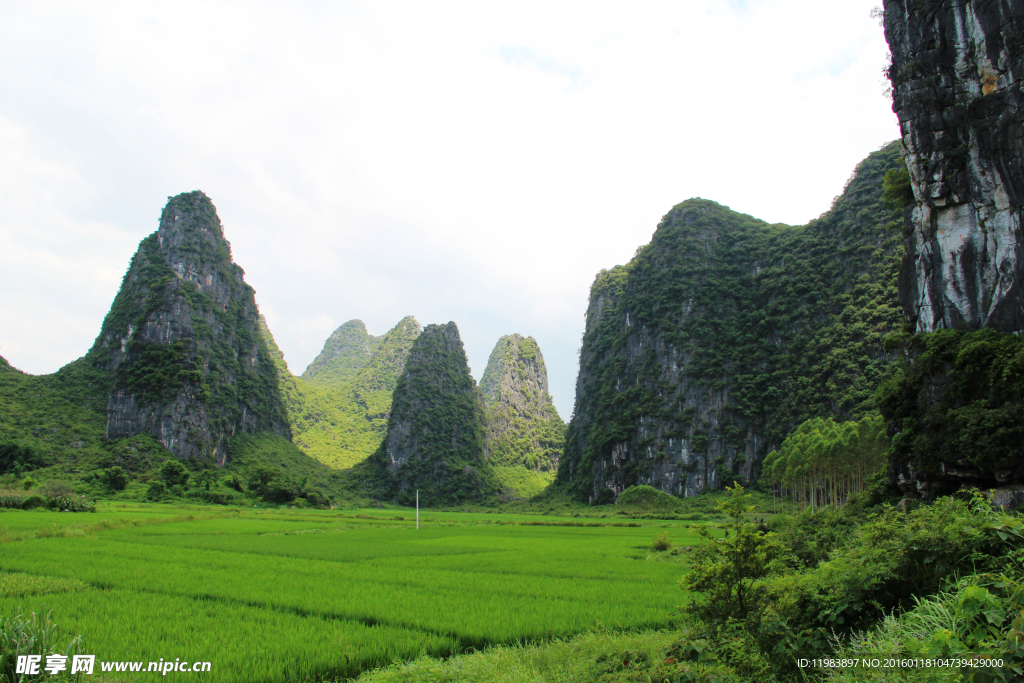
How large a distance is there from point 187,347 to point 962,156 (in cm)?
7187

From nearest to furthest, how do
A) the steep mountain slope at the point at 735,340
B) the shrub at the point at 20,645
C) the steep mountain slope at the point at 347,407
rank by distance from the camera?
the shrub at the point at 20,645
the steep mountain slope at the point at 735,340
the steep mountain slope at the point at 347,407

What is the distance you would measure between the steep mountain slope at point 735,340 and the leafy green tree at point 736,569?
4915 cm

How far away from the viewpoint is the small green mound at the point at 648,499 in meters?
50.4

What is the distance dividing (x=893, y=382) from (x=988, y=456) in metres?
5.92

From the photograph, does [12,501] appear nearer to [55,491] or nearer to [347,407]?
[55,491]

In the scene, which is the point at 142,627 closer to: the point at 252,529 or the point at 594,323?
the point at 252,529

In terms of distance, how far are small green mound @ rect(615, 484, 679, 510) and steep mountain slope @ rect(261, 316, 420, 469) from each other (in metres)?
60.1

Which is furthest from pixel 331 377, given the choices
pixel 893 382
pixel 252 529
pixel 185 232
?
pixel 893 382

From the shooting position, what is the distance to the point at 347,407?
11456cm

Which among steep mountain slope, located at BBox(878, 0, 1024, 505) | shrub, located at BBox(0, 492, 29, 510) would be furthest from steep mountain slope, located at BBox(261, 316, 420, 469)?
steep mountain slope, located at BBox(878, 0, 1024, 505)

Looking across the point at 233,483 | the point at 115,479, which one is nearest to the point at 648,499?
the point at 233,483

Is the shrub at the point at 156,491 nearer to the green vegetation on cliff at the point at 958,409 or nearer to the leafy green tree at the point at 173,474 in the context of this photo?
the leafy green tree at the point at 173,474

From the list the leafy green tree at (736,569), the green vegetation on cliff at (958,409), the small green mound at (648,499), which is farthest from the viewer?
the small green mound at (648,499)

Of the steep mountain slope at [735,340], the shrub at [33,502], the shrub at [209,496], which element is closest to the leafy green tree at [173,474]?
the shrub at [209,496]
